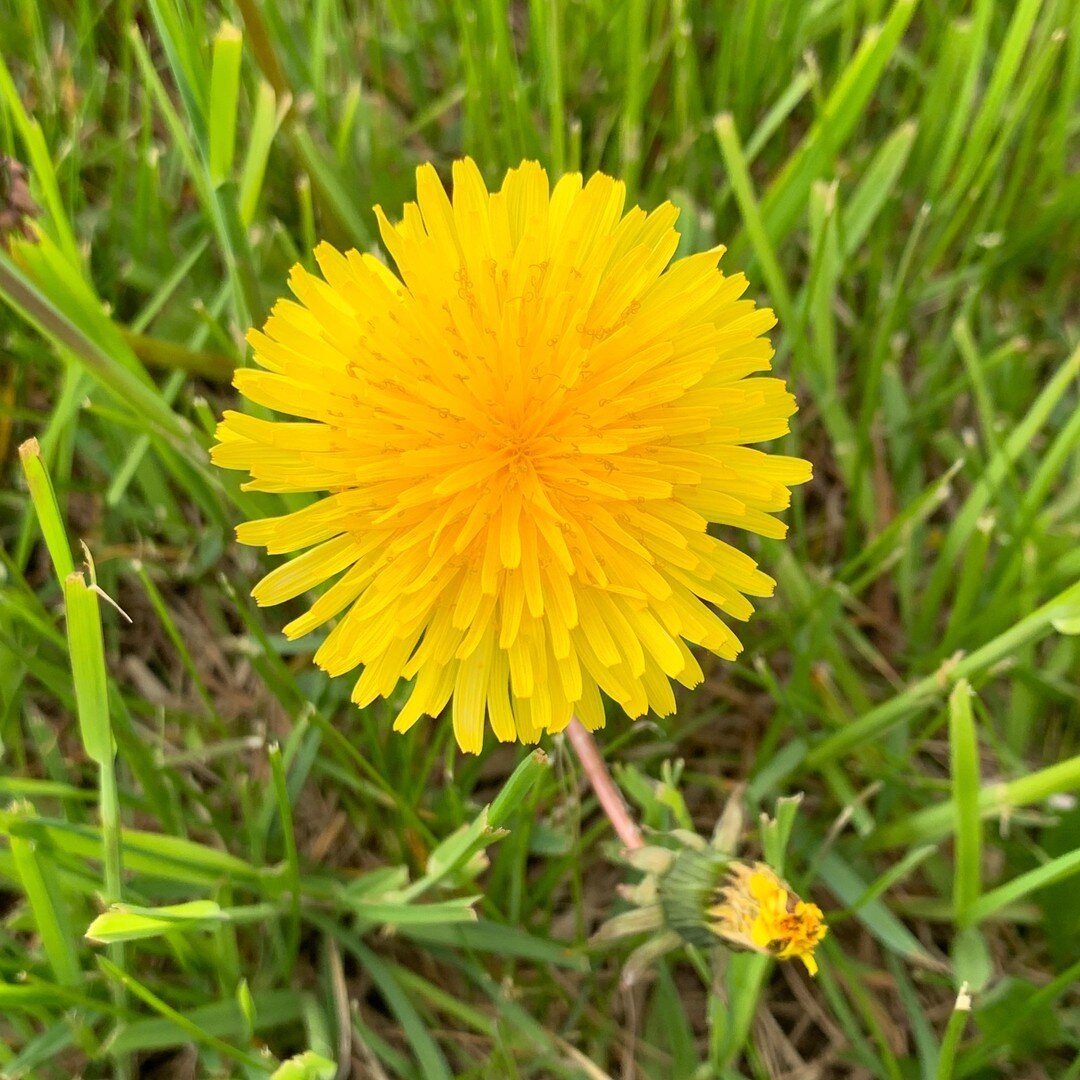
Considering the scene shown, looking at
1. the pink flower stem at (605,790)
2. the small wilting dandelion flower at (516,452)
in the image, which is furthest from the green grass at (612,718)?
the small wilting dandelion flower at (516,452)

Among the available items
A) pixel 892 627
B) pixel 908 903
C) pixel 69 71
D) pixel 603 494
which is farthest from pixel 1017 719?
pixel 69 71

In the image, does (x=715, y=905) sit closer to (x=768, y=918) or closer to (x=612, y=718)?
(x=768, y=918)

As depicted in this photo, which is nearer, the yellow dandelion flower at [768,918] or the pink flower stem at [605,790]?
the yellow dandelion flower at [768,918]

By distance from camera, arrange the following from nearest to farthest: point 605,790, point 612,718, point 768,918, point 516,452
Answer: point 768,918
point 516,452
point 605,790
point 612,718

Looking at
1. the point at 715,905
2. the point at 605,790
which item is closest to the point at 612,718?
the point at 605,790

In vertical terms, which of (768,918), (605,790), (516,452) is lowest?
(768,918)

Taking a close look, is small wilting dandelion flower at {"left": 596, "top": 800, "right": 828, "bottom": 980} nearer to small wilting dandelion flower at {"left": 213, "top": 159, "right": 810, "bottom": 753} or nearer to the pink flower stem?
the pink flower stem

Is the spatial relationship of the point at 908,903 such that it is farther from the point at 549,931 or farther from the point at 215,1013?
the point at 215,1013

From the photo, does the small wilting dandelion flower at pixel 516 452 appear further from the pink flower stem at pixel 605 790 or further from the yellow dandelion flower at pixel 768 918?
the yellow dandelion flower at pixel 768 918
